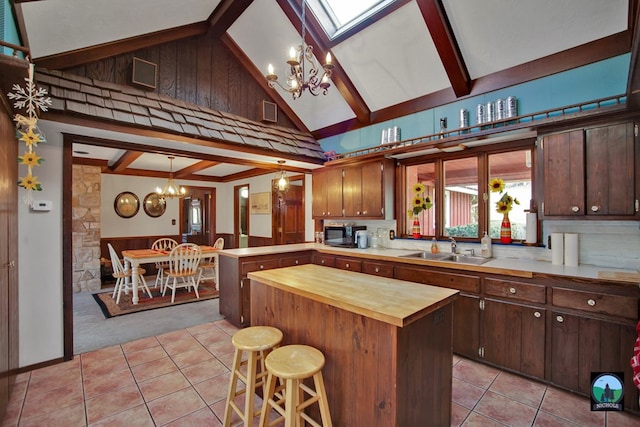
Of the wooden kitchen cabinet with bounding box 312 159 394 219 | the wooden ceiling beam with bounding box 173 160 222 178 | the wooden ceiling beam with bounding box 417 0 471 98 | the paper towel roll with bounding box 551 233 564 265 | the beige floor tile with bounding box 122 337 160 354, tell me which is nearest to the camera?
the paper towel roll with bounding box 551 233 564 265

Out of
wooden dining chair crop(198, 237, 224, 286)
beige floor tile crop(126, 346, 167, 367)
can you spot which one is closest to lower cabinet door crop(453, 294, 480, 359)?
beige floor tile crop(126, 346, 167, 367)

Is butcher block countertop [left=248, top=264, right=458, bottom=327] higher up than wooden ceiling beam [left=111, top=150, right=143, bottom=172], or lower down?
lower down

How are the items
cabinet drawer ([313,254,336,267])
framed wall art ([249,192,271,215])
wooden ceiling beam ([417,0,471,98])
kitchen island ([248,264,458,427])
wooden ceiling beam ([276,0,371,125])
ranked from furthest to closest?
framed wall art ([249,192,271,215]), cabinet drawer ([313,254,336,267]), wooden ceiling beam ([276,0,371,125]), wooden ceiling beam ([417,0,471,98]), kitchen island ([248,264,458,427])

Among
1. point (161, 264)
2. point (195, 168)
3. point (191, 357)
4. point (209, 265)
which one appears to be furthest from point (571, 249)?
point (195, 168)

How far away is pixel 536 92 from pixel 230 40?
3.81m

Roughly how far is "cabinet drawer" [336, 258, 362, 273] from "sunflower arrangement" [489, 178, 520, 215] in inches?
65.1

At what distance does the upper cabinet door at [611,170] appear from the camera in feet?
6.97

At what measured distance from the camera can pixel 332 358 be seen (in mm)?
1682

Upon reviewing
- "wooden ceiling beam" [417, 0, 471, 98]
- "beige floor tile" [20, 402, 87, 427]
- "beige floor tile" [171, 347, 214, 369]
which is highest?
"wooden ceiling beam" [417, 0, 471, 98]

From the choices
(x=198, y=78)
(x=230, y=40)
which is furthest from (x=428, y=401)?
(x=230, y=40)

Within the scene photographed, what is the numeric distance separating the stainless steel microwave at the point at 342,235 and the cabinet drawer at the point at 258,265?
97 cm

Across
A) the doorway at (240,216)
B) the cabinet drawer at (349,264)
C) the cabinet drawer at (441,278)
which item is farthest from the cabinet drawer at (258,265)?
the doorway at (240,216)

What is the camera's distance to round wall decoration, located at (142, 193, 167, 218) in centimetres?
684

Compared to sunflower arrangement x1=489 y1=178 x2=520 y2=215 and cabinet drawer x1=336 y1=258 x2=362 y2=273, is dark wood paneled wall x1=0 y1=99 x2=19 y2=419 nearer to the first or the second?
cabinet drawer x1=336 y1=258 x2=362 y2=273
